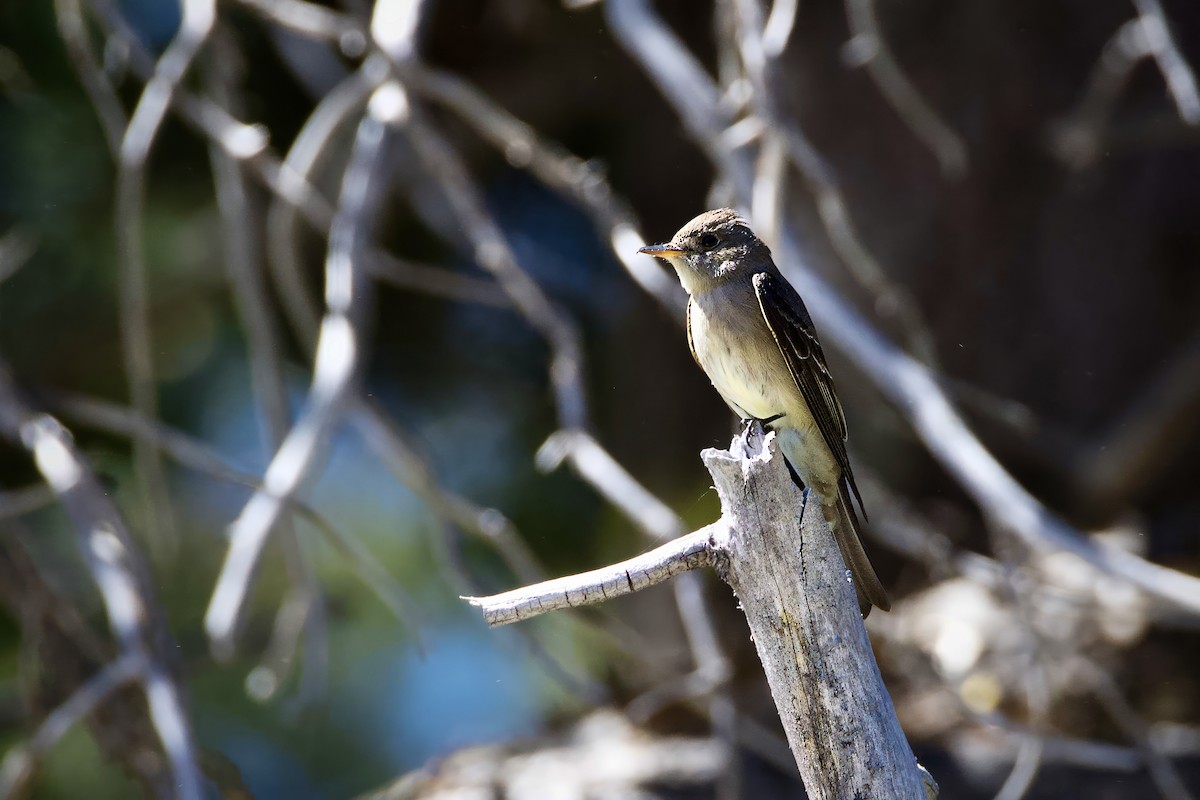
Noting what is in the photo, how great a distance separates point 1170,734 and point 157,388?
5287 mm

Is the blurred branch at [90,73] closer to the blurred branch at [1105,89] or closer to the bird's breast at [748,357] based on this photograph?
the bird's breast at [748,357]

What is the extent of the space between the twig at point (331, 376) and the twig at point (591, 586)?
165cm

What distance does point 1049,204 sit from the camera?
6.06m

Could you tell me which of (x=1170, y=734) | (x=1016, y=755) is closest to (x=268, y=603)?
(x=1016, y=755)

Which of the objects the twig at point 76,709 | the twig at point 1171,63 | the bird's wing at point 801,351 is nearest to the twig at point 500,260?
the bird's wing at point 801,351

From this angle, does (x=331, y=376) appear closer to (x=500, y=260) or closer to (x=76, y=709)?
(x=500, y=260)

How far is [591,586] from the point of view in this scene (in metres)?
2.21

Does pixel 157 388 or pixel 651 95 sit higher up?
pixel 651 95

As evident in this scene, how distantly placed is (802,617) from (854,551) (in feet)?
2.54

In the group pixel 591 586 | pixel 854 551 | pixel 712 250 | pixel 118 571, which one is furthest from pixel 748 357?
pixel 118 571

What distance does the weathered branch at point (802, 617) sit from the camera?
2.29 m

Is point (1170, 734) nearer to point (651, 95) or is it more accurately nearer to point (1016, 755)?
point (1016, 755)

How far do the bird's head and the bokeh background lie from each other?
48 centimetres

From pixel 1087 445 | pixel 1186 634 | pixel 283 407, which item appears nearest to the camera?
pixel 283 407
